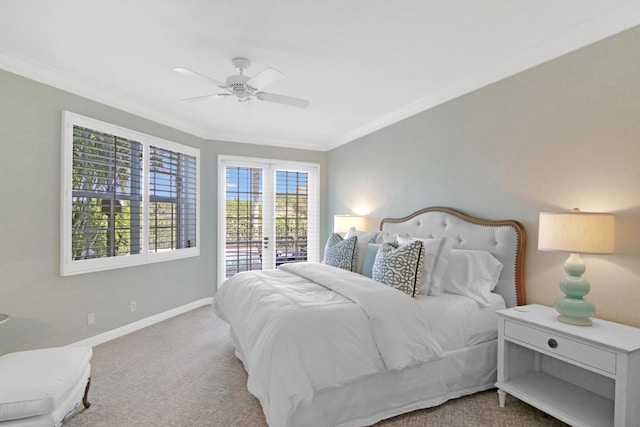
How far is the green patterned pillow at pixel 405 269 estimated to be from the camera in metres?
2.46

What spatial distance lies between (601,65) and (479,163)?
1.07 m

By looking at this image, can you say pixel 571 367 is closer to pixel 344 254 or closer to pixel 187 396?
pixel 344 254

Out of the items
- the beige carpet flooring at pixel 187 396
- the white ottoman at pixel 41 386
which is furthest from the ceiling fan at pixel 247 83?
the beige carpet flooring at pixel 187 396

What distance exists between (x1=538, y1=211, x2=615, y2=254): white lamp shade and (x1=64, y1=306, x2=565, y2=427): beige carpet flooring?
1.15 metres

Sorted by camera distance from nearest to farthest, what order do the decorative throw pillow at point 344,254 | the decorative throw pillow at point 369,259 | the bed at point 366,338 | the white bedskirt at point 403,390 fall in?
the bed at point 366,338
the white bedskirt at point 403,390
the decorative throw pillow at point 369,259
the decorative throw pillow at point 344,254

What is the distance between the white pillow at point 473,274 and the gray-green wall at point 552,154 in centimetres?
28

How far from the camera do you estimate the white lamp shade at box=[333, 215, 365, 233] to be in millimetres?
4698

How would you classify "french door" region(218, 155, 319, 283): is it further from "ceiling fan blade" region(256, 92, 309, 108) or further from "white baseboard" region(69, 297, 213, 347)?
"ceiling fan blade" region(256, 92, 309, 108)

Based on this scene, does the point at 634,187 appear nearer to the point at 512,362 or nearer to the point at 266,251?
the point at 512,362

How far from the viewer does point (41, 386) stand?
1.85 metres

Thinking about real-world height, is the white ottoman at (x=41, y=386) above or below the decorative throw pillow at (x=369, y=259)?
below

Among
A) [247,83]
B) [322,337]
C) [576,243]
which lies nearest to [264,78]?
[247,83]

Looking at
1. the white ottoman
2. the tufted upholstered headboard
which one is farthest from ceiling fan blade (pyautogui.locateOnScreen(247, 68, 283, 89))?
the white ottoman

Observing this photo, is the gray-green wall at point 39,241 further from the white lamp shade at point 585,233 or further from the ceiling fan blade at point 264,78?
the white lamp shade at point 585,233
